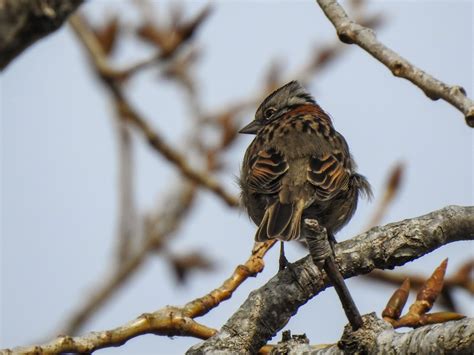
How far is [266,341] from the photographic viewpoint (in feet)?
14.0

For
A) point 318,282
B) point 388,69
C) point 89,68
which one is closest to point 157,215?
point 89,68

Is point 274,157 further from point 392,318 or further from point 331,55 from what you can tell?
point 331,55

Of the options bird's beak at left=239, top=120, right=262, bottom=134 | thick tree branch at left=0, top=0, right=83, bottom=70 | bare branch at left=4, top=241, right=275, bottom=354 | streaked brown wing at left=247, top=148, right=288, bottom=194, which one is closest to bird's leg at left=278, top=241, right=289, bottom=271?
bare branch at left=4, top=241, right=275, bottom=354

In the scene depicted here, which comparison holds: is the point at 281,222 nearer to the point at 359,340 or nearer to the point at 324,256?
the point at 359,340

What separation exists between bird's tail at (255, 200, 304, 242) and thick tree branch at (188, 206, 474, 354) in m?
0.83

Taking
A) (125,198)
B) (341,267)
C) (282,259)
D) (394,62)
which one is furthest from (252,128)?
(394,62)

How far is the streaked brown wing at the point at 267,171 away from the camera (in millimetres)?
6184

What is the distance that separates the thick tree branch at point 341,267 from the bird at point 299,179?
100 centimetres

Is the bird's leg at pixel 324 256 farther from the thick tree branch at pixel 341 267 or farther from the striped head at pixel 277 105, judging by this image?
the striped head at pixel 277 105

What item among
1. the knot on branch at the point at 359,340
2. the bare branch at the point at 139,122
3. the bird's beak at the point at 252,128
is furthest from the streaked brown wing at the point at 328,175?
the knot on branch at the point at 359,340

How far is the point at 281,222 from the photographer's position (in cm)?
555

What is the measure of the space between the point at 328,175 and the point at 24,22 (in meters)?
2.40

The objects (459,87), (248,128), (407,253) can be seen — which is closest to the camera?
(459,87)

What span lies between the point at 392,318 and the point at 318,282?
39 centimetres
